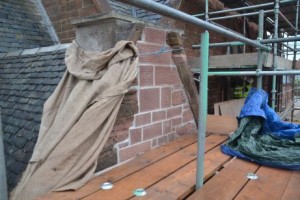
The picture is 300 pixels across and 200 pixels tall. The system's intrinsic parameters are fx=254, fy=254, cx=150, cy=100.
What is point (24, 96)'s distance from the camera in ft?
9.35

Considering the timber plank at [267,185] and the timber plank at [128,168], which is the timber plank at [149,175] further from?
the timber plank at [267,185]

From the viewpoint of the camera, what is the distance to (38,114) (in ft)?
7.73

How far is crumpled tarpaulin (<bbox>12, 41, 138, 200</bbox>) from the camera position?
163 cm

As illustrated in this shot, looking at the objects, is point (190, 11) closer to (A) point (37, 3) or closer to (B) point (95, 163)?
(A) point (37, 3)

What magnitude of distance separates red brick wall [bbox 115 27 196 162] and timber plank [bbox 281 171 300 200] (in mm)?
1170

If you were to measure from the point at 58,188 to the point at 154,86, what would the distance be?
4.07 ft

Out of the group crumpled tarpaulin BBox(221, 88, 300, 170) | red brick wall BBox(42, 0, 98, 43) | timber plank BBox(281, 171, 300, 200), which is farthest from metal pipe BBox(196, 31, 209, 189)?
red brick wall BBox(42, 0, 98, 43)

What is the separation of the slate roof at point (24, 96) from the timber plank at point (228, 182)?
1.35 meters

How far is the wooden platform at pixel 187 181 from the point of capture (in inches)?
60.5

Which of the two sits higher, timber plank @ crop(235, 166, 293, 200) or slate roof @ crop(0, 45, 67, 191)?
slate roof @ crop(0, 45, 67, 191)

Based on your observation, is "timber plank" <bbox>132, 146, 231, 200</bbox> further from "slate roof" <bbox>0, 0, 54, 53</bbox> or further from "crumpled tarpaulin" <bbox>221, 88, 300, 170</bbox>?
"slate roof" <bbox>0, 0, 54, 53</bbox>

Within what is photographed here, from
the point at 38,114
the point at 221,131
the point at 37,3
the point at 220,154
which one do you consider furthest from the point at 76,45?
the point at 37,3

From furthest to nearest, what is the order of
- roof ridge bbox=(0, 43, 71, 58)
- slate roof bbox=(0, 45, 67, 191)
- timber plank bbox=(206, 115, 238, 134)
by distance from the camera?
roof ridge bbox=(0, 43, 71, 58), timber plank bbox=(206, 115, 238, 134), slate roof bbox=(0, 45, 67, 191)

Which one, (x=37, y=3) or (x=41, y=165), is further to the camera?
(x=37, y=3)
